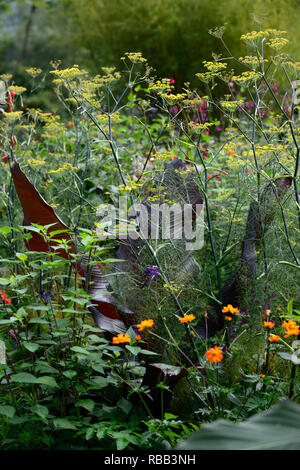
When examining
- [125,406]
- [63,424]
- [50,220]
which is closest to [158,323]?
[125,406]

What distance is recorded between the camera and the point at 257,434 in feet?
5.13

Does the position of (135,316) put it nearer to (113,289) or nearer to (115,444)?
(113,289)

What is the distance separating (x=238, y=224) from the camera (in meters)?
3.25

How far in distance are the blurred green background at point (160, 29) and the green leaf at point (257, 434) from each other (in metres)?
9.67

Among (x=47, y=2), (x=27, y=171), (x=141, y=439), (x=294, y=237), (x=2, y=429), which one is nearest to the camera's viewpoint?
(x=141, y=439)

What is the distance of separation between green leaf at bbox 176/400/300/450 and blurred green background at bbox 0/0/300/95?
9.67 m

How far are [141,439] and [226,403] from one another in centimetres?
51

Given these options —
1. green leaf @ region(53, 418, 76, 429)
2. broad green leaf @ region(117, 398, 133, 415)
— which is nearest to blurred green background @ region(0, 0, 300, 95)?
broad green leaf @ region(117, 398, 133, 415)

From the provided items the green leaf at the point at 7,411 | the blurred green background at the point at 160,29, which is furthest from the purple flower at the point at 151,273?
the blurred green background at the point at 160,29

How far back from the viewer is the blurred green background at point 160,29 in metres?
11.6

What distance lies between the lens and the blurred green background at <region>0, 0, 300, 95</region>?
11578 mm

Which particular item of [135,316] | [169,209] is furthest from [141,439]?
[169,209]

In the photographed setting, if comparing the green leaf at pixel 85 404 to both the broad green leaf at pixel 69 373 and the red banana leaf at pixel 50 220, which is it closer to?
the broad green leaf at pixel 69 373

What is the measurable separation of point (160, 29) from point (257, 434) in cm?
1212
